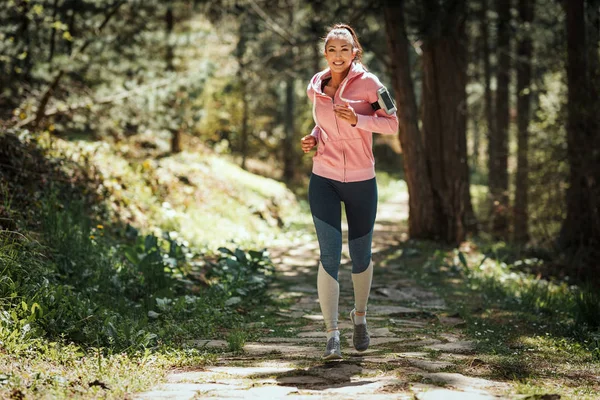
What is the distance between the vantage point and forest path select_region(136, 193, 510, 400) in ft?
13.2

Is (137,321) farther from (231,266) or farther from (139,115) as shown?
(139,115)

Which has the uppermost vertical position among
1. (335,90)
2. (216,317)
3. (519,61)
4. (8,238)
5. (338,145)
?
(519,61)

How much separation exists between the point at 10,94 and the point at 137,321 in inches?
294

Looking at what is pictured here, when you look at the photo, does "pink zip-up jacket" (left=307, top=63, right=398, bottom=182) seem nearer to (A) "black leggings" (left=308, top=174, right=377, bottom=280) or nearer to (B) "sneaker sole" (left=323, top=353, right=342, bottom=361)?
(A) "black leggings" (left=308, top=174, right=377, bottom=280)

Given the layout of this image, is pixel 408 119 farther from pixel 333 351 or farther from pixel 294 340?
pixel 333 351

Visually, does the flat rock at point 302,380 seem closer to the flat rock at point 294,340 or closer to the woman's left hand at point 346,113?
the flat rock at point 294,340

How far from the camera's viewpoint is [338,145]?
497cm

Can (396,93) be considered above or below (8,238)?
above

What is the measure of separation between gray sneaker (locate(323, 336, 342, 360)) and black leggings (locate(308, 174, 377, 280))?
0.44m

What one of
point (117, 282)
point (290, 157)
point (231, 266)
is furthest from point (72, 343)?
point (290, 157)

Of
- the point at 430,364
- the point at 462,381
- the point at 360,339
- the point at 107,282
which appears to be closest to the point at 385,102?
the point at 360,339

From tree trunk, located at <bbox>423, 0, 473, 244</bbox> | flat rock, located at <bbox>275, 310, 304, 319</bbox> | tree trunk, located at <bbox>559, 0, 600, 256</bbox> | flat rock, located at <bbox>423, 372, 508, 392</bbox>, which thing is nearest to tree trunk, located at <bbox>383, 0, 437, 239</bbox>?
tree trunk, located at <bbox>423, 0, 473, 244</bbox>

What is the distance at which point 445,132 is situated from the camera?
12.7m

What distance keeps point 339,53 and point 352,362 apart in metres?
2.05
